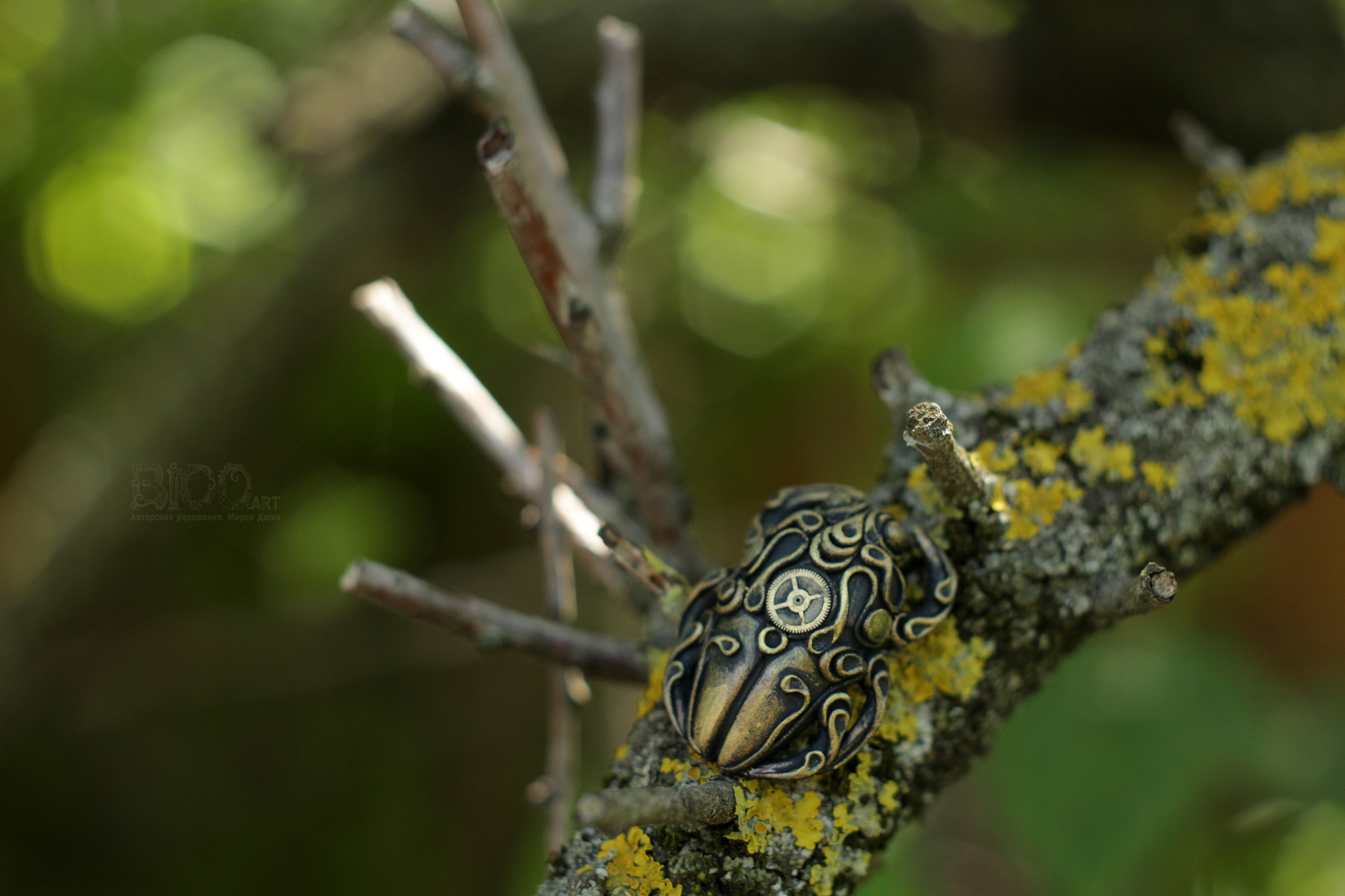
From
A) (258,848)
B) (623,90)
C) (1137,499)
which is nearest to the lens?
(1137,499)

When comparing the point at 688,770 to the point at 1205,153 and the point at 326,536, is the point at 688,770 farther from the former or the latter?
the point at 326,536

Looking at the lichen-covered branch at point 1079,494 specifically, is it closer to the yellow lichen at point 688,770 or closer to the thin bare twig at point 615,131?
the yellow lichen at point 688,770

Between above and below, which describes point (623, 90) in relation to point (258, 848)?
above

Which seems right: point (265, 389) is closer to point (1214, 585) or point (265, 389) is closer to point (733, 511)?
point (733, 511)

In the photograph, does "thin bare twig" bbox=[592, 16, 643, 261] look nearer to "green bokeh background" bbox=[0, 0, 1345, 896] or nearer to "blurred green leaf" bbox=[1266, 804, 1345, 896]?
"green bokeh background" bbox=[0, 0, 1345, 896]

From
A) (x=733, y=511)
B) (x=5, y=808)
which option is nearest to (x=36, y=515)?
(x=5, y=808)

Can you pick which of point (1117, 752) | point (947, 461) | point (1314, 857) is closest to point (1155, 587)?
point (947, 461)
